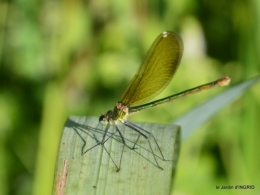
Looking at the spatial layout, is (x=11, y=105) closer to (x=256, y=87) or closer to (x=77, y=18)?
(x=77, y=18)

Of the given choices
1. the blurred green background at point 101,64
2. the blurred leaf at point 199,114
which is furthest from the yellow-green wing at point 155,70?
the blurred green background at point 101,64

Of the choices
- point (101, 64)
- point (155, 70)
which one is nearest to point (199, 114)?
point (155, 70)

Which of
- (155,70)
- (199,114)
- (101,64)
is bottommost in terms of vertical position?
(199,114)

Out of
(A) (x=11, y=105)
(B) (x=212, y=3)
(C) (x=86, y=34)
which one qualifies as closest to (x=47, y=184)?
(A) (x=11, y=105)

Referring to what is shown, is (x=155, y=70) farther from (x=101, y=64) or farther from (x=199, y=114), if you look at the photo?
(x=101, y=64)

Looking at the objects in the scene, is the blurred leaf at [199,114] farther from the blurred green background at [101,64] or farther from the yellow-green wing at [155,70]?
the blurred green background at [101,64]

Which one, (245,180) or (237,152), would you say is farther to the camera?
(237,152)

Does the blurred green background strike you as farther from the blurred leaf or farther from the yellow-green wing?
the blurred leaf
